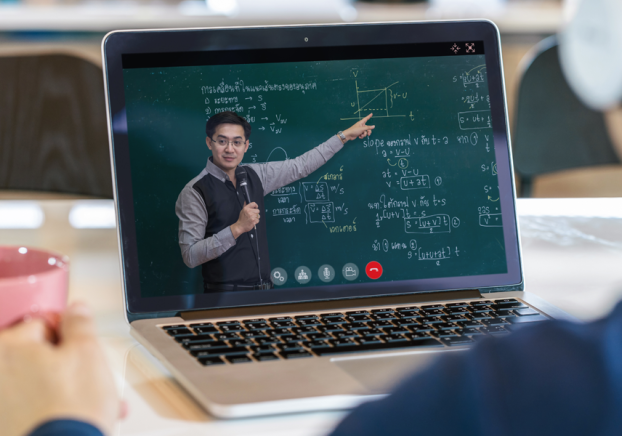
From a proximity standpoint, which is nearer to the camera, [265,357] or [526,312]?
[265,357]

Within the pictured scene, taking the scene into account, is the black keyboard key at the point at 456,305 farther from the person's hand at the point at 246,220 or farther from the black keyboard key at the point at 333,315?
the person's hand at the point at 246,220

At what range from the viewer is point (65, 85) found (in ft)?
4.66

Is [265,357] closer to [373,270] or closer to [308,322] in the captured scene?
[308,322]

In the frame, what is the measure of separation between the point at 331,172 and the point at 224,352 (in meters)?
0.28

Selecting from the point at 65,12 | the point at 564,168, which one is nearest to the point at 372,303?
the point at 564,168

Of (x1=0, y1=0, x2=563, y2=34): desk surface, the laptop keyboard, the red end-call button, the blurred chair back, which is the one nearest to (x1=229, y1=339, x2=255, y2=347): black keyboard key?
the laptop keyboard

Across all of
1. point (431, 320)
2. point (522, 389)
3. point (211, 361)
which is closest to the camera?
point (522, 389)

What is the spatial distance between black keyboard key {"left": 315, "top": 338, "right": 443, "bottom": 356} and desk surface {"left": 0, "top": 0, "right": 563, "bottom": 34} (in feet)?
6.66

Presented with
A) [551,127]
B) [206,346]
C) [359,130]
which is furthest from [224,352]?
[551,127]

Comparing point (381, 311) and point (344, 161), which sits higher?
point (344, 161)

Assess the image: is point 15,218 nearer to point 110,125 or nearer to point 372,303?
point 110,125

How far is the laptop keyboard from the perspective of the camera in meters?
0.51

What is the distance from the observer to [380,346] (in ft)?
1.72

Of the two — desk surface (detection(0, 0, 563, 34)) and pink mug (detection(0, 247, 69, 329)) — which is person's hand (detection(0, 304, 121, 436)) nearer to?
pink mug (detection(0, 247, 69, 329))
